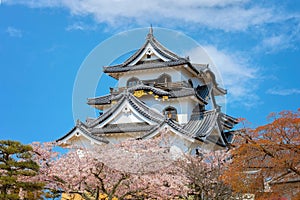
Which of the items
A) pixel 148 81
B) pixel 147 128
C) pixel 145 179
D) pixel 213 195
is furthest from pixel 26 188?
pixel 148 81

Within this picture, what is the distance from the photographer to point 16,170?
44.6 ft

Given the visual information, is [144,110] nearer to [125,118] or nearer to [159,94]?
[125,118]

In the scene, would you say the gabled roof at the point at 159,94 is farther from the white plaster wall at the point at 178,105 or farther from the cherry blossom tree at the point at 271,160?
the cherry blossom tree at the point at 271,160

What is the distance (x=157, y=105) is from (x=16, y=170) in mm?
10701

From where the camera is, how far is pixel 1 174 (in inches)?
532

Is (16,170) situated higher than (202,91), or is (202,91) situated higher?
(202,91)

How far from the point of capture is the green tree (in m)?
13.1

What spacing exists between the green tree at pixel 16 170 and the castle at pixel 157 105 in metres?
6.61

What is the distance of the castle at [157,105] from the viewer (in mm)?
20109

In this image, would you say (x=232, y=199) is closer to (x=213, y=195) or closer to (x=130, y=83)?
(x=213, y=195)

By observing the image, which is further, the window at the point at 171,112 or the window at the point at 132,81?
the window at the point at 132,81

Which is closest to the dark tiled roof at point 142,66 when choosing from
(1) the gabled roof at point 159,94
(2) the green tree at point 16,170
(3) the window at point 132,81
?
(3) the window at point 132,81

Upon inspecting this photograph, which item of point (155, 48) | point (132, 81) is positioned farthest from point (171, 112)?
point (155, 48)

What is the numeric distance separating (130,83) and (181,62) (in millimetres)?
3627
